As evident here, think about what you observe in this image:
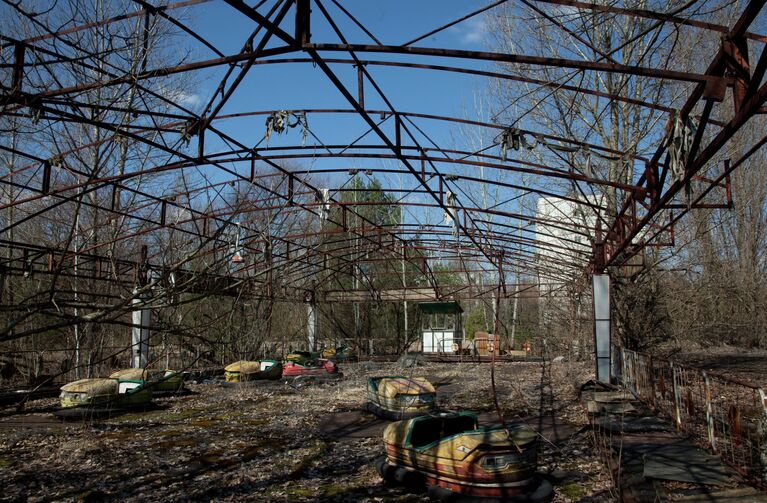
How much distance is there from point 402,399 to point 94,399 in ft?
19.5

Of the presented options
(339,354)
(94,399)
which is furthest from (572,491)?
(339,354)

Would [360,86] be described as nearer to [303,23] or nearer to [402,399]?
[303,23]

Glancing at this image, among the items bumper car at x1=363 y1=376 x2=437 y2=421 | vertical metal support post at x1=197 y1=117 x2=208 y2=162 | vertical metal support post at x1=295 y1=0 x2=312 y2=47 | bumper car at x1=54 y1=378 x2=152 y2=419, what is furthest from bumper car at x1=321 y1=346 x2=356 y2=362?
vertical metal support post at x1=295 y1=0 x2=312 y2=47

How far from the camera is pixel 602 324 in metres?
13.8

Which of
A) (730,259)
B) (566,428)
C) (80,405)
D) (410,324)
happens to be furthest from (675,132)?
(410,324)

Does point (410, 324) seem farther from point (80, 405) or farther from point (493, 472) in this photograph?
point (493, 472)

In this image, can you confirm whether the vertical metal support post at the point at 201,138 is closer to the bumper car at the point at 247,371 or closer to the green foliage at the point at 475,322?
the bumper car at the point at 247,371

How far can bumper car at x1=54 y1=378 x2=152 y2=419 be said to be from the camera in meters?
11.0

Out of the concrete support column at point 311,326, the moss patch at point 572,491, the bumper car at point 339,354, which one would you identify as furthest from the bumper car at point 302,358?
the moss patch at point 572,491

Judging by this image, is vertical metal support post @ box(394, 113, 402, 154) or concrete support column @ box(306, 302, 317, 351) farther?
→ concrete support column @ box(306, 302, 317, 351)

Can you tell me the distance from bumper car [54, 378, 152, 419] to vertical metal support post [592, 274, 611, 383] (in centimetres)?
981

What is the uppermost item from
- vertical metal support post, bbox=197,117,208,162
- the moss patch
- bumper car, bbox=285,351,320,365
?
vertical metal support post, bbox=197,117,208,162

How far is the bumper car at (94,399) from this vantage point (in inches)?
432

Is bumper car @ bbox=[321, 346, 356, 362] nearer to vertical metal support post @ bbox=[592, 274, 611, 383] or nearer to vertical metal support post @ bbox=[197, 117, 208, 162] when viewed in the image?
vertical metal support post @ bbox=[592, 274, 611, 383]
